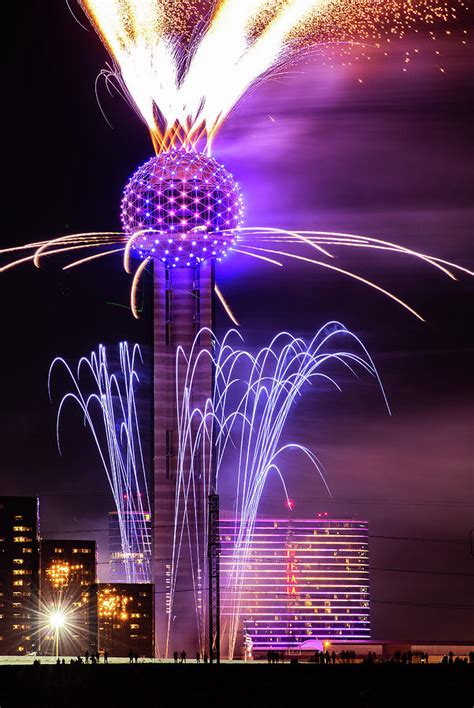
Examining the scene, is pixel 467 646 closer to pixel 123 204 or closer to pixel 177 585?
pixel 177 585

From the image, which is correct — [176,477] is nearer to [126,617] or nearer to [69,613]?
[126,617]

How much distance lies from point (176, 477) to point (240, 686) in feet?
208

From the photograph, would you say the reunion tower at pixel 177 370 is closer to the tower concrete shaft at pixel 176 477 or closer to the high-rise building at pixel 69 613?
the tower concrete shaft at pixel 176 477

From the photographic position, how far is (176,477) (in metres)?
133

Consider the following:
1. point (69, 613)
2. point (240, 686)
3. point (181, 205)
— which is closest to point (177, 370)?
point (181, 205)

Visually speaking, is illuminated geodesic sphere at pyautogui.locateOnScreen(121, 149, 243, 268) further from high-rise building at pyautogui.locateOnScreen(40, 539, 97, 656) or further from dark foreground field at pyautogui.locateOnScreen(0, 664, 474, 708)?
dark foreground field at pyautogui.locateOnScreen(0, 664, 474, 708)

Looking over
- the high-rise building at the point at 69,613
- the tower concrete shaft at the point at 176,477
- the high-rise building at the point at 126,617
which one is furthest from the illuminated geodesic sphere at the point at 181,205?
the high-rise building at the point at 69,613

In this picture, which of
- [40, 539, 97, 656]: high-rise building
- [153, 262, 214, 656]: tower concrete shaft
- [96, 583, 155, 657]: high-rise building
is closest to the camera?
[153, 262, 214, 656]: tower concrete shaft

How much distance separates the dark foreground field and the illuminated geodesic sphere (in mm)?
53996

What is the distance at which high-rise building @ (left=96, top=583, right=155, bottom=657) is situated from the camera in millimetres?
146750

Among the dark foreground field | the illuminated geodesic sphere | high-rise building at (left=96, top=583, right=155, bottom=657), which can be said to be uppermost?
the illuminated geodesic sphere

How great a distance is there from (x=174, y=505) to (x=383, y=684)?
6567 cm

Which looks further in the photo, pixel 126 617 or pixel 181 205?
pixel 126 617

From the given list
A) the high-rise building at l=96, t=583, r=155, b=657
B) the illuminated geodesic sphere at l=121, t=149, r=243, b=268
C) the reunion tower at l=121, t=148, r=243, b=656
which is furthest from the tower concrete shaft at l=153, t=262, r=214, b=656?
the illuminated geodesic sphere at l=121, t=149, r=243, b=268
